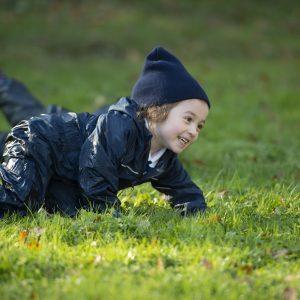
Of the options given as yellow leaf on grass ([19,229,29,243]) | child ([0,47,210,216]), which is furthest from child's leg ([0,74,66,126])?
yellow leaf on grass ([19,229,29,243])

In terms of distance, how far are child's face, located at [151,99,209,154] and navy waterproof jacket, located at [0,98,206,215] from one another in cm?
17

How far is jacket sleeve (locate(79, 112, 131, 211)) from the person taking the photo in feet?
14.5

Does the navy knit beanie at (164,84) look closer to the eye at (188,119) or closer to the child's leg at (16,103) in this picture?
the eye at (188,119)

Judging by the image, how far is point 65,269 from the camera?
3.42 meters

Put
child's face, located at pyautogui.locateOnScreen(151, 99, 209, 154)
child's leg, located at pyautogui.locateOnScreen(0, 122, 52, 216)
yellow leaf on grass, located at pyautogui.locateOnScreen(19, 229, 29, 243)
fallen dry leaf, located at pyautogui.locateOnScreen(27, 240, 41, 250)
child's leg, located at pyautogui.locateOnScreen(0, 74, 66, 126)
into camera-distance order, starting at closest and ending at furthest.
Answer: fallen dry leaf, located at pyautogui.locateOnScreen(27, 240, 41, 250) → yellow leaf on grass, located at pyautogui.locateOnScreen(19, 229, 29, 243) → child's leg, located at pyautogui.locateOnScreen(0, 122, 52, 216) → child's face, located at pyautogui.locateOnScreen(151, 99, 209, 154) → child's leg, located at pyautogui.locateOnScreen(0, 74, 66, 126)

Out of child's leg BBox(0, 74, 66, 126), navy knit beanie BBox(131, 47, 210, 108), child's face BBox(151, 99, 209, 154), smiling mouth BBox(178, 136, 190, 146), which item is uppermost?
navy knit beanie BBox(131, 47, 210, 108)

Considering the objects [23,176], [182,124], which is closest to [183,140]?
[182,124]

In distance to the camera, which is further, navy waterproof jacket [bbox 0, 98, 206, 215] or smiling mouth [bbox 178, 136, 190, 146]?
smiling mouth [bbox 178, 136, 190, 146]

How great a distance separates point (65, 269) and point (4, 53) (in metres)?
12.3

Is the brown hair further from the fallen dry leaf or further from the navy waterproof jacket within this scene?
the fallen dry leaf

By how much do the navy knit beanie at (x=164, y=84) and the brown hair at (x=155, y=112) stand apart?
0.12 ft

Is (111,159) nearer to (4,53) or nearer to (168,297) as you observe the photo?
(168,297)

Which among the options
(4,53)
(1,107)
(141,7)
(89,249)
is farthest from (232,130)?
(141,7)

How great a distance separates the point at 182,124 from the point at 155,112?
0.81 feet
